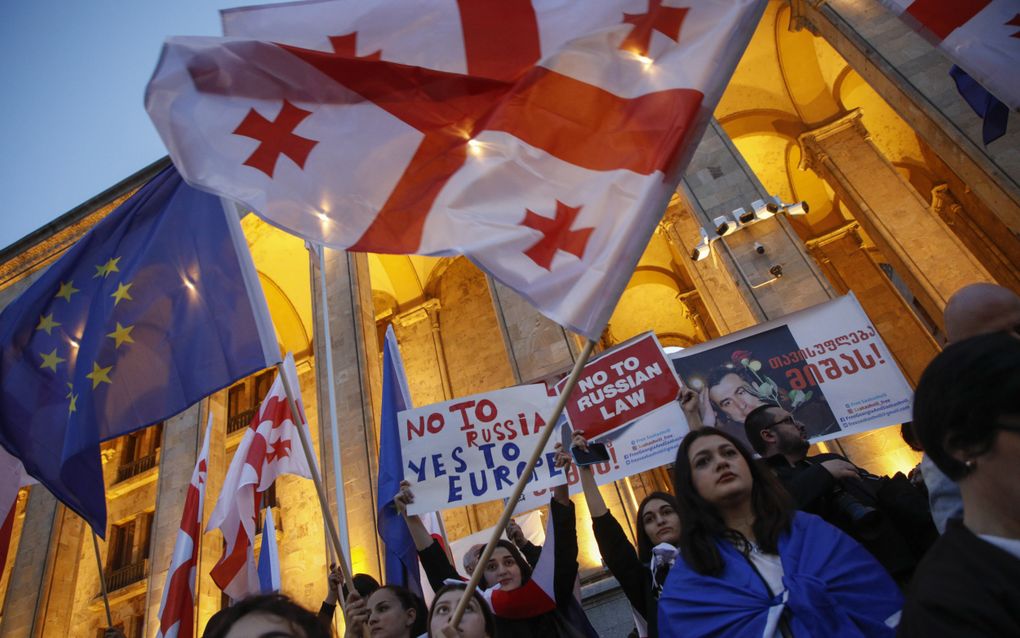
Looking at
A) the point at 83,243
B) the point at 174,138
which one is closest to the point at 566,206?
the point at 174,138

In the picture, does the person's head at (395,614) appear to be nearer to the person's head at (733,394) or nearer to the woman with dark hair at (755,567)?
the woman with dark hair at (755,567)

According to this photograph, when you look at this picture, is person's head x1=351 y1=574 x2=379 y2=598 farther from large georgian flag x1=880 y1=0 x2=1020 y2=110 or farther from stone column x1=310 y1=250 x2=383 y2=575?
large georgian flag x1=880 y1=0 x2=1020 y2=110

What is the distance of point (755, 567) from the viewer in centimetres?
230

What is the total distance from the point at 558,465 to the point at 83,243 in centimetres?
408

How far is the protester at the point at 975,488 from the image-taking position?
1.13 metres

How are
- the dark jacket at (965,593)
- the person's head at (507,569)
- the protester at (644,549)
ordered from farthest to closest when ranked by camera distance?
the person's head at (507,569)
the protester at (644,549)
the dark jacket at (965,593)

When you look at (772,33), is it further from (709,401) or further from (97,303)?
(97,303)

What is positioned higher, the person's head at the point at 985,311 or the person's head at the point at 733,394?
the person's head at the point at 733,394

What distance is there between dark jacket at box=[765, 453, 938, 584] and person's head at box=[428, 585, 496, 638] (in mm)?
1507

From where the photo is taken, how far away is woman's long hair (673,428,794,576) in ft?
7.72

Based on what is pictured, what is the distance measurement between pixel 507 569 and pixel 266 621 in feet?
7.05

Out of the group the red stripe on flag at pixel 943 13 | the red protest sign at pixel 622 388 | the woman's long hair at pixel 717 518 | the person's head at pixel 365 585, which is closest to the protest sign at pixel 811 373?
the red protest sign at pixel 622 388

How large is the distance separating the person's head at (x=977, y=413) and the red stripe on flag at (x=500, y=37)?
252 cm

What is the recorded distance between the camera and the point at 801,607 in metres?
2.09
